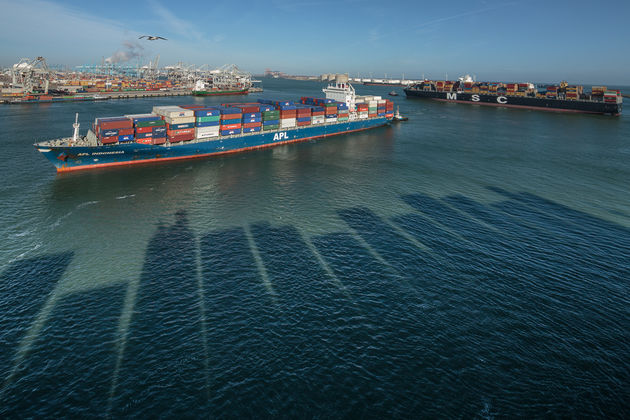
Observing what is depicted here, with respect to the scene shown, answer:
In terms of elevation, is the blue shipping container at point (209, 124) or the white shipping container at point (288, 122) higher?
the white shipping container at point (288, 122)

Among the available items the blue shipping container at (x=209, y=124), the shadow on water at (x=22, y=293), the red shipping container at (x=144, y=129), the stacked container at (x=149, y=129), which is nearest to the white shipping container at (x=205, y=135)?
the blue shipping container at (x=209, y=124)

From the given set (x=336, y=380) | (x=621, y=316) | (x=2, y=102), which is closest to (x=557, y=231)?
(x=621, y=316)

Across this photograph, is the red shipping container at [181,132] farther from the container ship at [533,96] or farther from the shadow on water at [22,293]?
the container ship at [533,96]

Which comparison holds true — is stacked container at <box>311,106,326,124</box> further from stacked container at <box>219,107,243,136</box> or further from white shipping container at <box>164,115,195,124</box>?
white shipping container at <box>164,115,195,124</box>

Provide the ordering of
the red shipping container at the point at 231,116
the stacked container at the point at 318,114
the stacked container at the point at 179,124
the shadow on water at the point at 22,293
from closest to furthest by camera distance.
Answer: the shadow on water at the point at 22,293
the stacked container at the point at 179,124
the red shipping container at the point at 231,116
the stacked container at the point at 318,114

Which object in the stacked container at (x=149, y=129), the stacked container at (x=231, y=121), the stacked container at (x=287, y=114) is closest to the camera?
the stacked container at (x=149, y=129)

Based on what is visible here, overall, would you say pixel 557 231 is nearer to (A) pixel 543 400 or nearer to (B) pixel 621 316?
(B) pixel 621 316

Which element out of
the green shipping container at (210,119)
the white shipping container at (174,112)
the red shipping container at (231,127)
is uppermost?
the white shipping container at (174,112)
